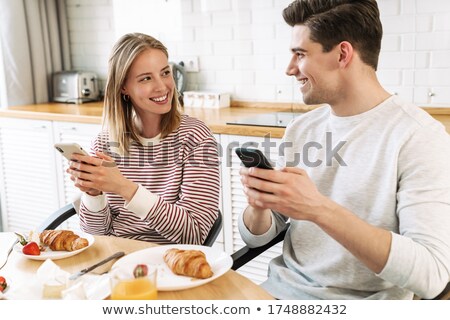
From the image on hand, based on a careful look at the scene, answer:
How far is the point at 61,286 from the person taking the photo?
116 centimetres

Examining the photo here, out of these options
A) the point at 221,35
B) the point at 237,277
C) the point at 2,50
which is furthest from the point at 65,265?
the point at 2,50

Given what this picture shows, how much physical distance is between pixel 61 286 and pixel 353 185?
0.75 meters

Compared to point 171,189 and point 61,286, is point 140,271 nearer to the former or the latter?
point 61,286

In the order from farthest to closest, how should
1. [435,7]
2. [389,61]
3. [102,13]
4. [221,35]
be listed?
1. [102,13]
2. [221,35]
3. [389,61]
4. [435,7]

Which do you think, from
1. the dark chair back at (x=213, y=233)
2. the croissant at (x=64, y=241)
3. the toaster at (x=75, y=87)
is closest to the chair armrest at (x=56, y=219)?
the croissant at (x=64, y=241)

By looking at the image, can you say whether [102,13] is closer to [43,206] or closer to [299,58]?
[43,206]

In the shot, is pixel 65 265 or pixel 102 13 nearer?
pixel 65 265

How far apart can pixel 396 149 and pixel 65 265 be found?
2.76ft

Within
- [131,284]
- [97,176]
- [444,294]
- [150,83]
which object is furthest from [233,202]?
[131,284]

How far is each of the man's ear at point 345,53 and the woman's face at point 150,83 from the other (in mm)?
673

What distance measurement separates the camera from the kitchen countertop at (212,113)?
2.65 m

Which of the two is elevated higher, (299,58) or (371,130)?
(299,58)

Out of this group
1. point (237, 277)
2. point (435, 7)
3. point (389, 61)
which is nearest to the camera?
point (237, 277)
